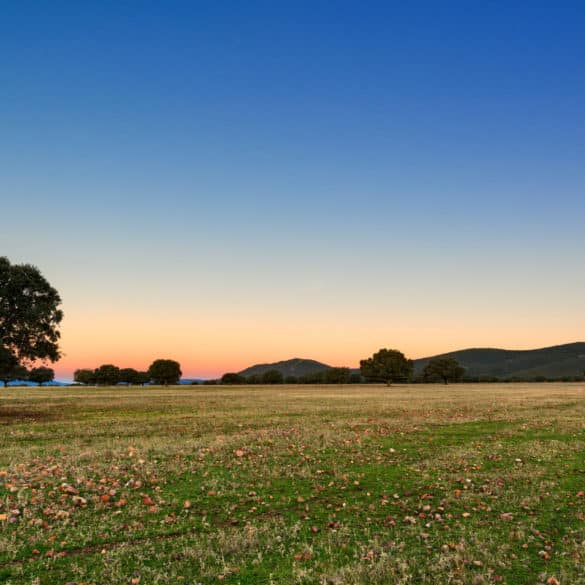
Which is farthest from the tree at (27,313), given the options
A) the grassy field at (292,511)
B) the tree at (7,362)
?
the grassy field at (292,511)

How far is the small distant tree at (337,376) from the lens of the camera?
175 metres

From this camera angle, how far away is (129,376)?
587ft

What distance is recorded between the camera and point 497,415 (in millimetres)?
34156

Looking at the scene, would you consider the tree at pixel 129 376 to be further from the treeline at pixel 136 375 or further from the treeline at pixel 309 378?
the treeline at pixel 309 378

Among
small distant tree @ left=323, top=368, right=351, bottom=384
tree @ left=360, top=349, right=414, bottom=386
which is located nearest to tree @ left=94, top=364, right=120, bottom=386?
small distant tree @ left=323, top=368, right=351, bottom=384

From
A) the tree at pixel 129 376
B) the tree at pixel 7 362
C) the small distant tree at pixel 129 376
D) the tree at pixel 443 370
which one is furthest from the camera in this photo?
the small distant tree at pixel 129 376

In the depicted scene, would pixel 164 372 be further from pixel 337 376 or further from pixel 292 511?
pixel 292 511

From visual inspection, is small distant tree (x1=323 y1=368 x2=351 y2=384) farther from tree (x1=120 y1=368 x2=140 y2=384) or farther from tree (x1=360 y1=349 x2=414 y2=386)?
tree (x1=120 y1=368 x2=140 y2=384)

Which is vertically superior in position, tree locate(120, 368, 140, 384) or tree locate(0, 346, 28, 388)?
tree locate(0, 346, 28, 388)

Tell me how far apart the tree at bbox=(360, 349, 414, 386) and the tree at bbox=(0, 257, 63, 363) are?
351 feet

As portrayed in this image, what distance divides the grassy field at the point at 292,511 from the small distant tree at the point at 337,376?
155 meters

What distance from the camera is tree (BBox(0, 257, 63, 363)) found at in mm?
36344

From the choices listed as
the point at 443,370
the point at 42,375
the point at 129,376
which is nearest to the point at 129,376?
the point at 129,376

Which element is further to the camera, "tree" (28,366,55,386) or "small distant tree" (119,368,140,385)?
"small distant tree" (119,368,140,385)
